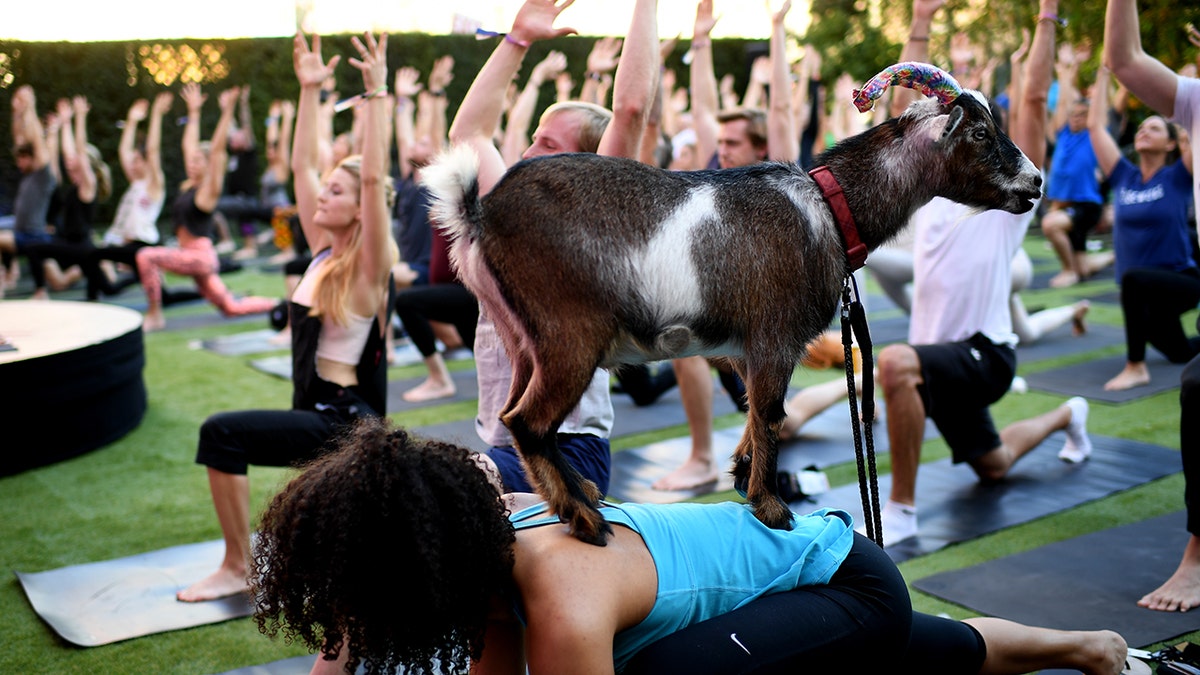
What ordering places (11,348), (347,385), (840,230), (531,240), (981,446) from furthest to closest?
(11,348)
(981,446)
(347,385)
(840,230)
(531,240)

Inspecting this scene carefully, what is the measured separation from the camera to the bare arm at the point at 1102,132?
7094 mm

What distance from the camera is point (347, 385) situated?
383cm

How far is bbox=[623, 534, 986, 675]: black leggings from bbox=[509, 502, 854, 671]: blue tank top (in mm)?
34

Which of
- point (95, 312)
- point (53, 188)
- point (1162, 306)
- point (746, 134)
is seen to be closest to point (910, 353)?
point (746, 134)

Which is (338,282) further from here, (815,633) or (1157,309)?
Result: (1157,309)

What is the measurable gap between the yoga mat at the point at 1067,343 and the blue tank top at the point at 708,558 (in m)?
5.77

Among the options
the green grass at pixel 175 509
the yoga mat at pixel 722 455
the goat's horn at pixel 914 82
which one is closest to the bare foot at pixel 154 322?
the green grass at pixel 175 509

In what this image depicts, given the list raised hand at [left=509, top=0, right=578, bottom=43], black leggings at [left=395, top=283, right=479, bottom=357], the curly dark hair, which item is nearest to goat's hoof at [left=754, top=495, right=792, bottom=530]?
the curly dark hair

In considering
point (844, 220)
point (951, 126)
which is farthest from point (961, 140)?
point (844, 220)

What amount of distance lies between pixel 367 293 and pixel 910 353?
88.7 inches

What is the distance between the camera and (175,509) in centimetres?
470

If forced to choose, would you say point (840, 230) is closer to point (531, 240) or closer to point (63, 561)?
point (531, 240)

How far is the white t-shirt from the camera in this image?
4.23m

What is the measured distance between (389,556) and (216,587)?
2.29 meters
